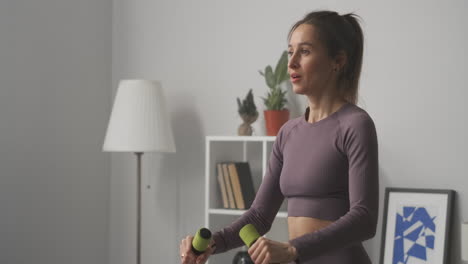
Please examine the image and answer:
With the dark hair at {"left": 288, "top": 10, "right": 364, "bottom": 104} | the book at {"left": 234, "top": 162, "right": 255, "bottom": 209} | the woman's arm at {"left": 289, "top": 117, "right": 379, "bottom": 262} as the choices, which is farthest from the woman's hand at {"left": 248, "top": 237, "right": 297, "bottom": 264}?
the book at {"left": 234, "top": 162, "right": 255, "bottom": 209}

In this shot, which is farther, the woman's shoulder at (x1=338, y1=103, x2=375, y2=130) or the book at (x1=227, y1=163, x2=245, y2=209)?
the book at (x1=227, y1=163, x2=245, y2=209)

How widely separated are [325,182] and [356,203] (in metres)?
0.13

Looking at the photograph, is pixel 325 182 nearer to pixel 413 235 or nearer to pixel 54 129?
pixel 413 235

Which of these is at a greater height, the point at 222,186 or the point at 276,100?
the point at 276,100

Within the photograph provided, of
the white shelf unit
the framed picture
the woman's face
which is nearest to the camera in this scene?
the woman's face

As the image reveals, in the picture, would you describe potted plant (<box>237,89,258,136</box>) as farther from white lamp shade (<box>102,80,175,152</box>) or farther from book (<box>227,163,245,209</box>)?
white lamp shade (<box>102,80,175,152</box>)

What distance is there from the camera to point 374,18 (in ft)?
11.4

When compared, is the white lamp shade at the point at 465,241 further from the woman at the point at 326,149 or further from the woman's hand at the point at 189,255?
the woman's hand at the point at 189,255

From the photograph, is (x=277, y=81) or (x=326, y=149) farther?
(x=277, y=81)

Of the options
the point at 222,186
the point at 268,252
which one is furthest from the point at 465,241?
the point at 268,252

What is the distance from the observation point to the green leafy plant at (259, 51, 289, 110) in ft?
11.6

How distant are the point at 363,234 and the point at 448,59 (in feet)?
6.46

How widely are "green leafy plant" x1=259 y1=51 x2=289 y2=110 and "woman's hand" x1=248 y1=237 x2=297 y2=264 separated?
214 cm

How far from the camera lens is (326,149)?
5.42ft
